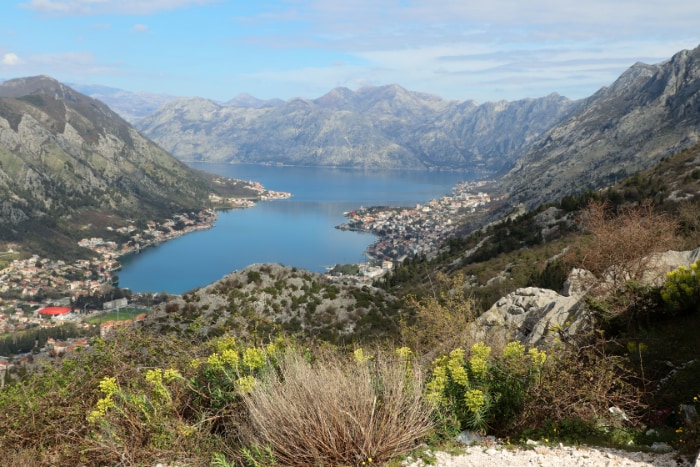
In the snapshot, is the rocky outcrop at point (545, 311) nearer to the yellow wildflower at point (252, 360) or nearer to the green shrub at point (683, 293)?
the green shrub at point (683, 293)

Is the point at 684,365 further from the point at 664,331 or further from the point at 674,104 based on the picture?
the point at 674,104

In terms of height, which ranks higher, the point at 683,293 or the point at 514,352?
the point at 683,293

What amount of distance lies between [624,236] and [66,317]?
100 meters

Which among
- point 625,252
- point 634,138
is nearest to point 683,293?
point 625,252

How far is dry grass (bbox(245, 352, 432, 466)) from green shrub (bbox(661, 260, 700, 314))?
565cm

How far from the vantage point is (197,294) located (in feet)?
79.2

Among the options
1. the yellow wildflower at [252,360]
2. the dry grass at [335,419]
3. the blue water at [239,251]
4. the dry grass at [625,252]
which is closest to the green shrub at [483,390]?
the dry grass at [335,419]

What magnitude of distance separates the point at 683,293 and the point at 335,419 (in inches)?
282

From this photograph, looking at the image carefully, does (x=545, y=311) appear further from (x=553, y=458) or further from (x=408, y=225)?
(x=408, y=225)

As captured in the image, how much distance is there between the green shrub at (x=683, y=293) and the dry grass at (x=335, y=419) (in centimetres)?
565

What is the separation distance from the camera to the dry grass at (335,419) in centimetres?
518

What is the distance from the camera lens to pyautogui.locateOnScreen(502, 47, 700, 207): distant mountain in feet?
399

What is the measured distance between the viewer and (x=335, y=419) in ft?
17.2

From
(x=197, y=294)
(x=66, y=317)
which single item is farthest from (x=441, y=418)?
(x=66, y=317)
